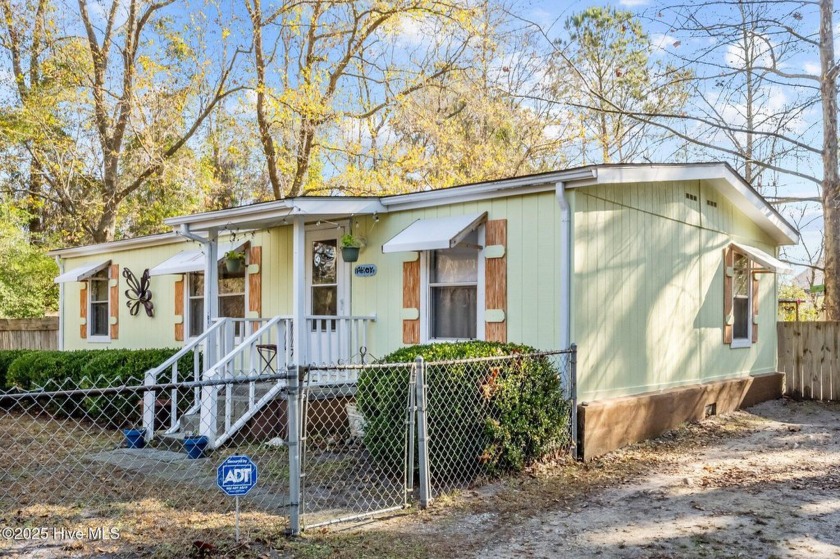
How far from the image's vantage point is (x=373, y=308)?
866 centimetres

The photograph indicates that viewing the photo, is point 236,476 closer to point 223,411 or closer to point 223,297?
point 223,411

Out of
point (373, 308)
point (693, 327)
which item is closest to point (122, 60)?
point (373, 308)

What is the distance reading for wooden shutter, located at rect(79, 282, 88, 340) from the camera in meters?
13.8

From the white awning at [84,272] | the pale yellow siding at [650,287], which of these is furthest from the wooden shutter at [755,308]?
the white awning at [84,272]

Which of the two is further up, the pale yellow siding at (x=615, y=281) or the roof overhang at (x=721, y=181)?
the roof overhang at (x=721, y=181)

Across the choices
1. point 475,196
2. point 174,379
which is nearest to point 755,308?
point 475,196

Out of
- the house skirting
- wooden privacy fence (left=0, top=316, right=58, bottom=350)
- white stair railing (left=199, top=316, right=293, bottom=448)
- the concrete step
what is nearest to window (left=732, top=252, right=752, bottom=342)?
the house skirting

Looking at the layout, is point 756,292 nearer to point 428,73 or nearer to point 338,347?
point 338,347

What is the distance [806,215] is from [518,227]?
17074 millimetres

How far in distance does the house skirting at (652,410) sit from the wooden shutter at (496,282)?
1.23m

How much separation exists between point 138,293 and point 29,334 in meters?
5.21

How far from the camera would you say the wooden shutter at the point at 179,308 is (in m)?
11.6

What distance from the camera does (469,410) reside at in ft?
19.1

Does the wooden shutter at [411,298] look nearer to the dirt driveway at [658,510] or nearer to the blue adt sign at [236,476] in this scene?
the dirt driveway at [658,510]
